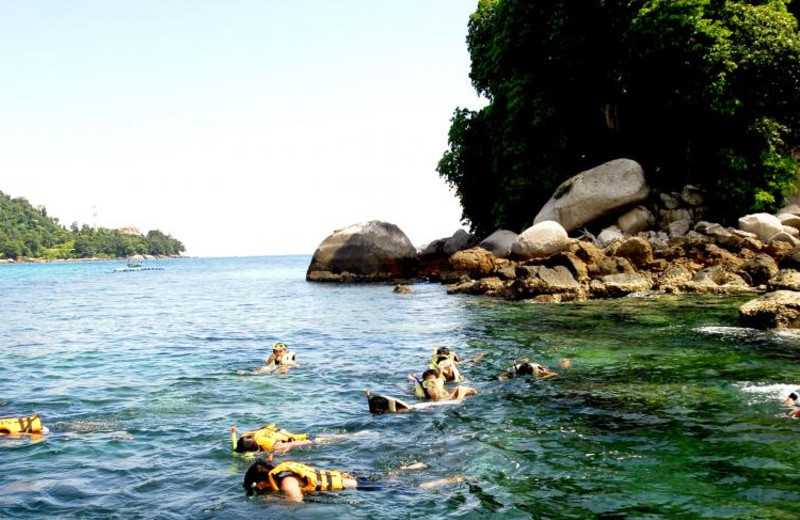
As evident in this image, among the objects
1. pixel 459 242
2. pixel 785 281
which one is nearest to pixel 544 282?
pixel 785 281

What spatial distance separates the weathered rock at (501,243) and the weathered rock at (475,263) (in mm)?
1463

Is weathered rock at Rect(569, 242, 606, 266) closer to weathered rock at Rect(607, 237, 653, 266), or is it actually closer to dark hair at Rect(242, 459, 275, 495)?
weathered rock at Rect(607, 237, 653, 266)

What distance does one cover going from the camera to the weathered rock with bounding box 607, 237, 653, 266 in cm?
2862

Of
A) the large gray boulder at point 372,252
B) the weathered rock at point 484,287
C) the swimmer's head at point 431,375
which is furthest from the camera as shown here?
the large gray boulder at point 372,252

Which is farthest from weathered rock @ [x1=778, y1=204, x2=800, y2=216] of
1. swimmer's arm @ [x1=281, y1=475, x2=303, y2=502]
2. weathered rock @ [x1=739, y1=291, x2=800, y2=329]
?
swimmer's arm @ [x1=281, y1=475, x2=303, y2=502]

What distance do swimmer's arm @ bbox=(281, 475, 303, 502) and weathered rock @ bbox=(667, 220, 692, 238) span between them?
28.5 m

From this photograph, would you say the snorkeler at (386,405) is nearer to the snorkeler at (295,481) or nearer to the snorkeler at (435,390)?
the snorkeler at (435,390)

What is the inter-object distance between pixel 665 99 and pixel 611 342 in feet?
69.3

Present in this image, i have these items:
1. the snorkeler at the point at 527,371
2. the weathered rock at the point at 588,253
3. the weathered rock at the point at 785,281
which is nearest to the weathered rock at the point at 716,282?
the weathered rock at the point at 785,281

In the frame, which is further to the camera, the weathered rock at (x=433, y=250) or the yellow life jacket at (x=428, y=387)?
the weathered rock at (x=433, y=250)

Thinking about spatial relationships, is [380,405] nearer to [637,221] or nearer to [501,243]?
[637,221]

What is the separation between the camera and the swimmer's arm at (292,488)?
7.56 m

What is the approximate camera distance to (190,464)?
29.3ft

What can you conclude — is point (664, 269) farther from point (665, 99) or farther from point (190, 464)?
point (190, 464)
